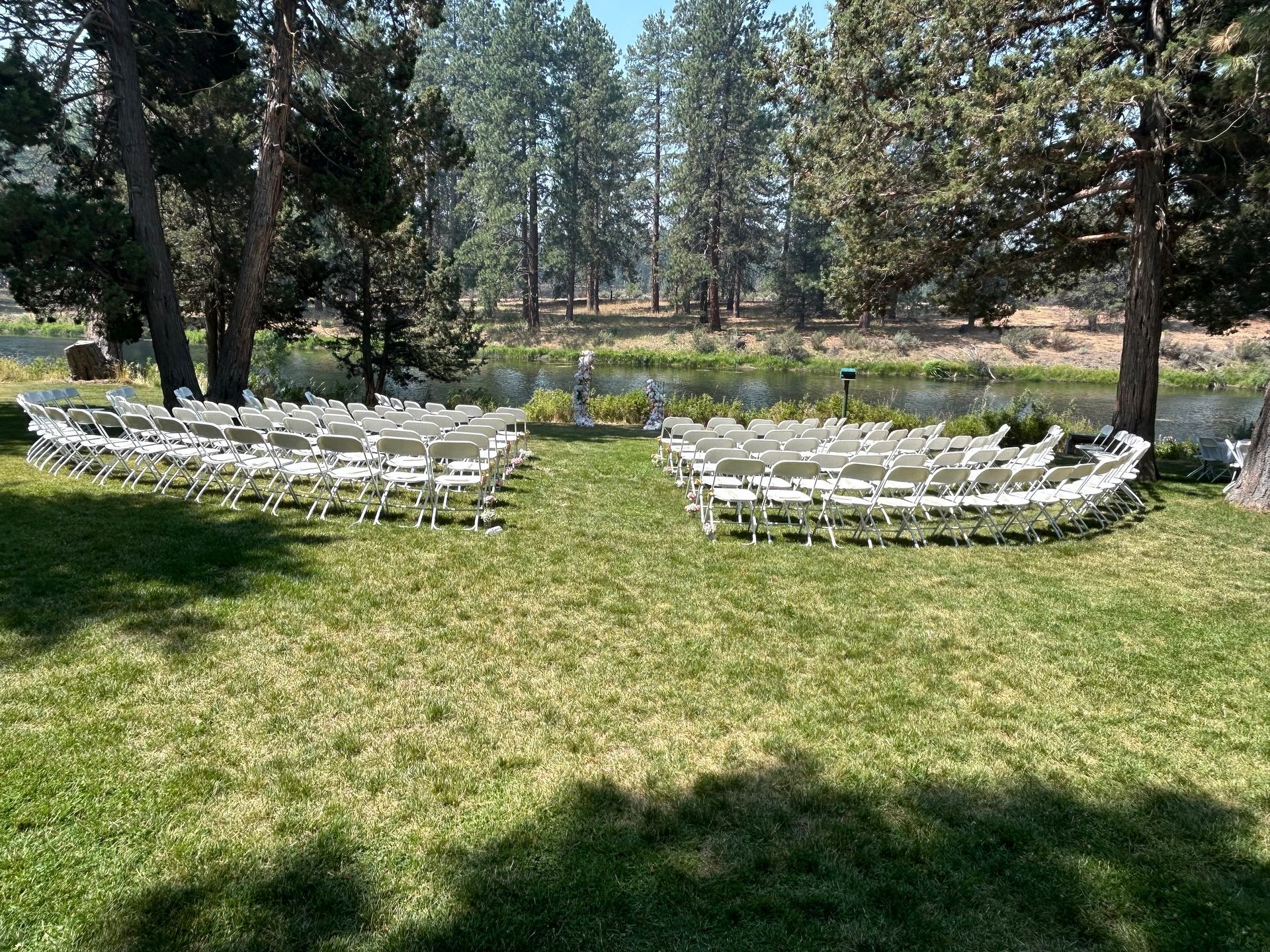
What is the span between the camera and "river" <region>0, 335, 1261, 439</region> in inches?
891

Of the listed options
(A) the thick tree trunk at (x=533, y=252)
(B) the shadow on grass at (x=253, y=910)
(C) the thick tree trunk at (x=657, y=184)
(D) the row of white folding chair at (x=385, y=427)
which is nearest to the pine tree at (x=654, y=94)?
(C) the thick tree trunk at (x=657, y=184)

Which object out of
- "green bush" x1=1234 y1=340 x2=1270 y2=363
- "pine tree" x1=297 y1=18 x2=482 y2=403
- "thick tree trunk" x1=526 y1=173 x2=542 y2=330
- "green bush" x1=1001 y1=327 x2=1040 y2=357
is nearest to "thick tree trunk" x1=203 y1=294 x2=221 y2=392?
"pine tree" x1=297 y1=18 x2=482 y2=403

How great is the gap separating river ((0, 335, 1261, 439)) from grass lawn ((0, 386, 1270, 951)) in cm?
1535

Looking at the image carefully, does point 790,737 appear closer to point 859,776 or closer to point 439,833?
point 859,776

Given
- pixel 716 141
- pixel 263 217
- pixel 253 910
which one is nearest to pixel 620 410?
pixel 263 217

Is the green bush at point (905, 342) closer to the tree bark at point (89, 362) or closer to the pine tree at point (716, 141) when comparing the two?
the pine tree at point (716, 141)

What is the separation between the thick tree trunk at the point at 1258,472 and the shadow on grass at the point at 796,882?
7463 millimetres

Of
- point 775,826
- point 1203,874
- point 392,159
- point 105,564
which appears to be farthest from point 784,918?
point 392,159

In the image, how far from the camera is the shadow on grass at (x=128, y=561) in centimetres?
397

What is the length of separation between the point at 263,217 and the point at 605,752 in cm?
1192

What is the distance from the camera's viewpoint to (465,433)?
7.36 meters

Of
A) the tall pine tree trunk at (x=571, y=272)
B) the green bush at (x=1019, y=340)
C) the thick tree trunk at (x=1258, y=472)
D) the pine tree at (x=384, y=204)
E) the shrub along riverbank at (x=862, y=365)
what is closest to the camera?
the thick tree trunk at (x=1258, y=472)

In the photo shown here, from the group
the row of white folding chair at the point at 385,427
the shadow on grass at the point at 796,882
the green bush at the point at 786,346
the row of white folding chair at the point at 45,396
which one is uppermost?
the green bush at the point at 786,346

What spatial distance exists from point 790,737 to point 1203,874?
59.7 inches
